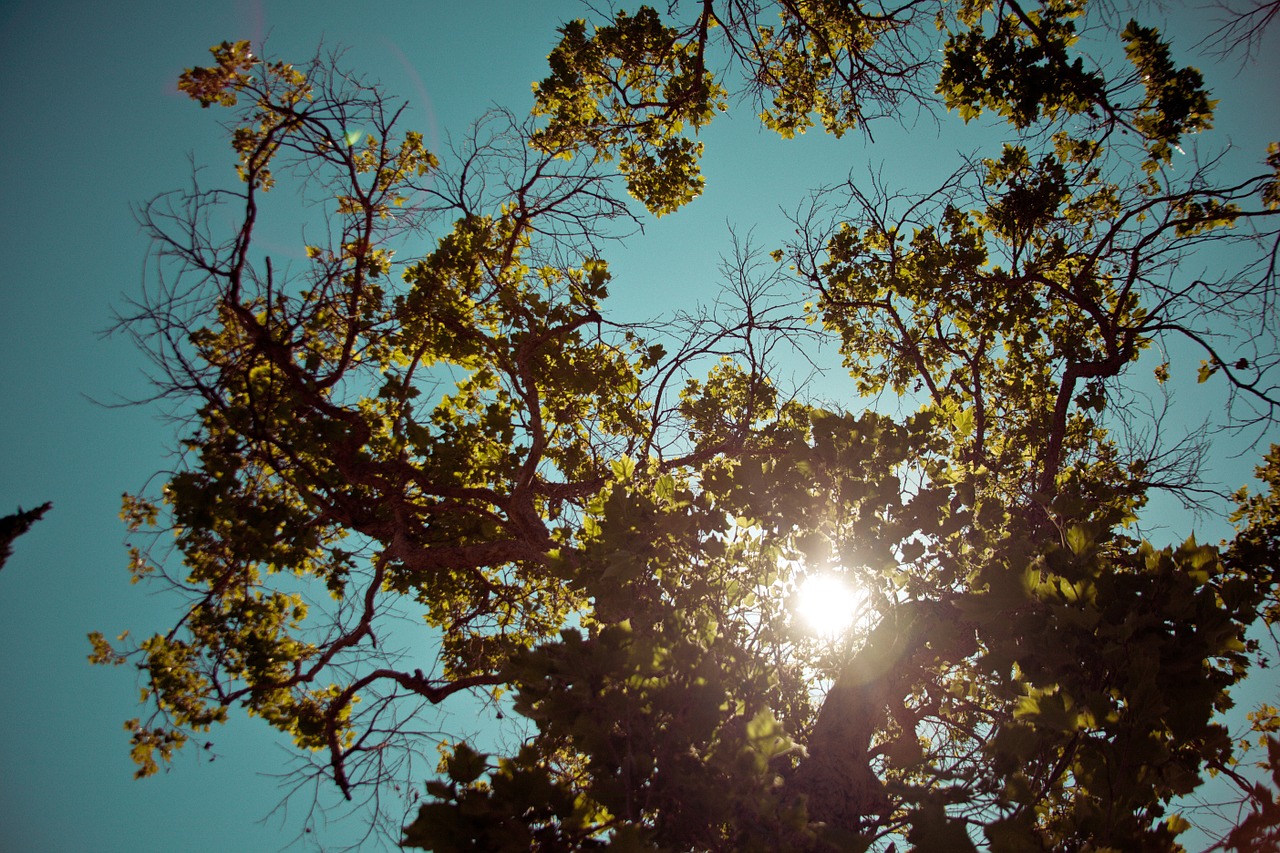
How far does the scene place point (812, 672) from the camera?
12.6 ft

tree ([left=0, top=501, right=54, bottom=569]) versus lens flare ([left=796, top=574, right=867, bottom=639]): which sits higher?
tree ([left=0, top=501, right=54, bottom=569])

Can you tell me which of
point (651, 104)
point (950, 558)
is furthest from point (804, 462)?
point (651, 104)

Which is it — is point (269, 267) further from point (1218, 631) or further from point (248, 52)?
point (1218, 631)

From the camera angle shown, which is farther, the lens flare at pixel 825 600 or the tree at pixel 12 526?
the tree at pixel 12 526

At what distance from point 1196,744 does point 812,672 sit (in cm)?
204

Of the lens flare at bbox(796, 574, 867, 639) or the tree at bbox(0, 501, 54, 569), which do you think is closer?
the lens flare at bbox(796, 574, 867, 639)

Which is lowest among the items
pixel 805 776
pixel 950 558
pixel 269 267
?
pixel 805 776

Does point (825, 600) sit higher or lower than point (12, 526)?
lower

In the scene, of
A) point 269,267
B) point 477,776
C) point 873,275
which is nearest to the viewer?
point 477,776

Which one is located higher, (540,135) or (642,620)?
(540,135)

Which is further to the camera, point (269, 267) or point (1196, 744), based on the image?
point (269, 267)

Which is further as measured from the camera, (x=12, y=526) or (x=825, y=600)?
(x=12, y=526)

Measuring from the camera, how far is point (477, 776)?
2.42 metres

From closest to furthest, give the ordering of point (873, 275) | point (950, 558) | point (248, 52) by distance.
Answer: point (950, 558) < point (248, 52) < point (873, 275)
